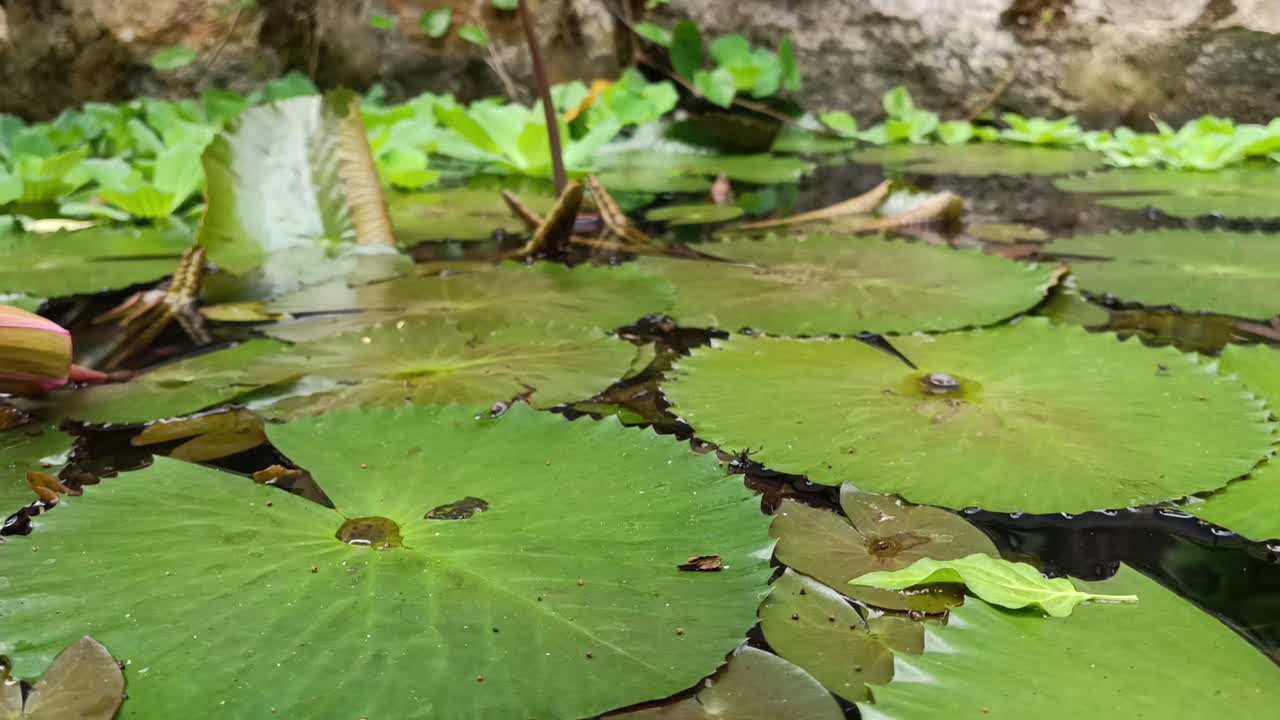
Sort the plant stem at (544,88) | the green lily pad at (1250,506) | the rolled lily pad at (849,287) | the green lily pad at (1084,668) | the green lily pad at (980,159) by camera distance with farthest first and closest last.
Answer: the green lily pad at (980,159)
the plant stem at (544,88)
the rolled lily pad at (849,287)
the green lily pad at (1250,506)
the green lily pad at (1084,668)

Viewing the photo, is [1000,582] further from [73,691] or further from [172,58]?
[172,58]

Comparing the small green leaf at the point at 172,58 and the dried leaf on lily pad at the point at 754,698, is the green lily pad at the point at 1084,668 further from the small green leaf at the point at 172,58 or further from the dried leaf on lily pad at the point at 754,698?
the small green leaf at the point at 172,58

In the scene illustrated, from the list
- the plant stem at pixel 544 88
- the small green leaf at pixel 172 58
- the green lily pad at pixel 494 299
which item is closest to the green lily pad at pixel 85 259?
the green lily pad at pixel 494 299

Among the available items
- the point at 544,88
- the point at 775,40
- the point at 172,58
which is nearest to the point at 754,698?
the point at 544,88

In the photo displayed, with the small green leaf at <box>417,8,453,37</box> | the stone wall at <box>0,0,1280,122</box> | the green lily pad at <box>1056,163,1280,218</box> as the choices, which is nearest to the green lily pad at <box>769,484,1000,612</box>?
the green lily pad at <box>1056,163,1280,218</box>

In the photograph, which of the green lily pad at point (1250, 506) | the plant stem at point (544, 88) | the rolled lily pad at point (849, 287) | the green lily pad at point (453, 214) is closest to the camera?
the green lily pad at point (1250, 506)

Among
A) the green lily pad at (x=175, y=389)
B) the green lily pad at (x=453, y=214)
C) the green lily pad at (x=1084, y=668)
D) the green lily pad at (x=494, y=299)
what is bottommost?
the green lily pad at (x=453, y=214)

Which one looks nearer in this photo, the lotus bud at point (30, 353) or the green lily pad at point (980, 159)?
the lotus bud at point (30, 353)
